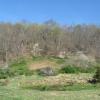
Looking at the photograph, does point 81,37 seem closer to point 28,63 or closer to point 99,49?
point 99,49

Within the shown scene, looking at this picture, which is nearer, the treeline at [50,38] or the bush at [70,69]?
the bush at [70,69]

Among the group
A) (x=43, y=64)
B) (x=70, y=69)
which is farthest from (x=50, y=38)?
(x=70, y=69)

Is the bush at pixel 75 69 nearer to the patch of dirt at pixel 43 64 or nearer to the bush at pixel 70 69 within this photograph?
the bush at pixel 70 69

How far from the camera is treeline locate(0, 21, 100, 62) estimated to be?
58.6 meters

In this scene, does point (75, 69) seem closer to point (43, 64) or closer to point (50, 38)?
point (43, 64)

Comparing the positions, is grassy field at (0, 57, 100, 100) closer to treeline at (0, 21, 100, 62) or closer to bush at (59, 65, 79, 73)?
bush at (59, 65, 79, 73)

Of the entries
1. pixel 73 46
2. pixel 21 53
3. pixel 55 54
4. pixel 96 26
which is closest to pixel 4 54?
pixel 21 53

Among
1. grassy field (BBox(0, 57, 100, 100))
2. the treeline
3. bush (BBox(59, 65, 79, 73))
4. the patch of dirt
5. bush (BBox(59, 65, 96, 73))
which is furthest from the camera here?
the treeline

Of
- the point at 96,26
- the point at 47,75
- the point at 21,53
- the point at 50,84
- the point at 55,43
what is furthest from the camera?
the point at 96,26

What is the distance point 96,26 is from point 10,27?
620 inches

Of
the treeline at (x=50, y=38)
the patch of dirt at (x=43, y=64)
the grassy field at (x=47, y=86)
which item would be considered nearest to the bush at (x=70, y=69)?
the grassy field at (x=47, y=86)

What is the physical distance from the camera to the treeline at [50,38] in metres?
58.6

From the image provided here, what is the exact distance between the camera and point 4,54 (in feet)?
177

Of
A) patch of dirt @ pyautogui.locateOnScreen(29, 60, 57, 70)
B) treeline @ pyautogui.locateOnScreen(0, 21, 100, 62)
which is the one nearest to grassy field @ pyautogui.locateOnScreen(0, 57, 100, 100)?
patch of dirt @ pyautogui.locateOnScreen(29, 60, 57, 70)
